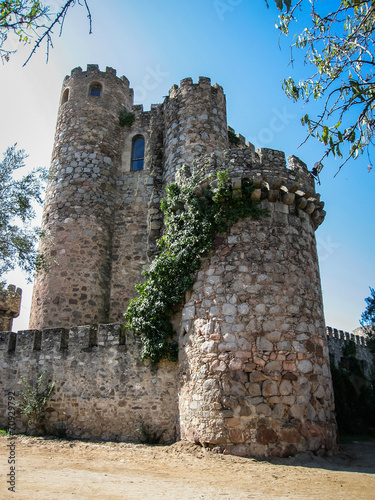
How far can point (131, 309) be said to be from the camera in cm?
1107

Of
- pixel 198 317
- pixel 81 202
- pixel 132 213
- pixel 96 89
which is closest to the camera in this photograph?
pixel 198 317

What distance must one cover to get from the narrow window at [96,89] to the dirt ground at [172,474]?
1335 cm

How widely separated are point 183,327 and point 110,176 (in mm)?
8335

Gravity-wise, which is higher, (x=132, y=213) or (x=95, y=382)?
(x=132, y=213)

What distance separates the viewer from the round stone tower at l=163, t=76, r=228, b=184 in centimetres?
1373

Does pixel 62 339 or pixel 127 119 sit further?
pixel 127 119

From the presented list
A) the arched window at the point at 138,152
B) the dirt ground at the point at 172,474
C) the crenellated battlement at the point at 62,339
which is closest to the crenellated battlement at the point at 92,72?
the arched window at the point at 138,152

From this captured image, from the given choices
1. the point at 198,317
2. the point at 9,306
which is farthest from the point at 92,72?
the point at 198,317

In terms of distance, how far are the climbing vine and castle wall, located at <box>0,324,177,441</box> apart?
0.62 m

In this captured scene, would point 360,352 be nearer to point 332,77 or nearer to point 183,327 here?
point 183,327

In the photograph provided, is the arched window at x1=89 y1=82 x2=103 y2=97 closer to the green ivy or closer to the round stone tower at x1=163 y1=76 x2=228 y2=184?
the green ivy

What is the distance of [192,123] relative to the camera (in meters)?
14.0

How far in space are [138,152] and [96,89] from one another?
3378 millimetres

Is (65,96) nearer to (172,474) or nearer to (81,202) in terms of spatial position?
(81,202)
